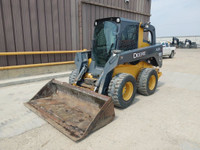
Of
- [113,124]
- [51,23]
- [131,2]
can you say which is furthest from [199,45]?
[113,124]

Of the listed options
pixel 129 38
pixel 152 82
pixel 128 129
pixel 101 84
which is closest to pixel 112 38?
pixel 129 38

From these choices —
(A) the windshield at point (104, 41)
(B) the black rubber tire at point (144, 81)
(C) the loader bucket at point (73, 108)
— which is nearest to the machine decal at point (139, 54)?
(B) the black rubber tire at point (144, 81)

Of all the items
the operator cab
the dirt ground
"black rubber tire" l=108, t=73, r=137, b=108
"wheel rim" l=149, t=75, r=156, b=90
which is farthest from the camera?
"wheel rim" l=149, t=75, r=156, b=90

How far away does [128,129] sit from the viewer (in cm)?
279

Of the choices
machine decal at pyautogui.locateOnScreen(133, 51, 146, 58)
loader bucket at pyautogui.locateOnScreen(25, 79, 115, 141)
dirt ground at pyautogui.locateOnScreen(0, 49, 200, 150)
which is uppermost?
machine decal at pyautogui.locateOnScreen(133, 51, 146, 58)

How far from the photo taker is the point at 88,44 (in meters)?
8.24

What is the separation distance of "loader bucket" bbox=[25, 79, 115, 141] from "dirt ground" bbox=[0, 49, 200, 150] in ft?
0.41

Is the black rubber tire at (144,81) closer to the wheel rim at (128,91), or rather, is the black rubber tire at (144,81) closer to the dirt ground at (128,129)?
the dirt ground at (128,129)

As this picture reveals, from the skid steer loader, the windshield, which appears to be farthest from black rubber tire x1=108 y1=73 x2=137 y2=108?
the windshield

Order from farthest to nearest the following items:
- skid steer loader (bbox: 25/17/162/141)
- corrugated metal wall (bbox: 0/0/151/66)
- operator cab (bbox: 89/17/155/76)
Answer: corrugated metal wall (bbox: 0/0/151/66)
operator cab (bbox: 89/17/155/76)
skid steer loader (bbox: 25/17/162/141)

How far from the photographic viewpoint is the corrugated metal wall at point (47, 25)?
5.74 m

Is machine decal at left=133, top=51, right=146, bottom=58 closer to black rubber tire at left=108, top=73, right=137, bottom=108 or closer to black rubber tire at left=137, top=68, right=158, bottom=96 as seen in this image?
black rubber tire at left=137, top=68, right=158, bottom=96

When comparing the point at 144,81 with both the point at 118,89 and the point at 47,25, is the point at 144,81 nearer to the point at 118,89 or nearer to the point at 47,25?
the point at 118,89

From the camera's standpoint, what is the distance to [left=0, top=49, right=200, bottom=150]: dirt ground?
2363mm
